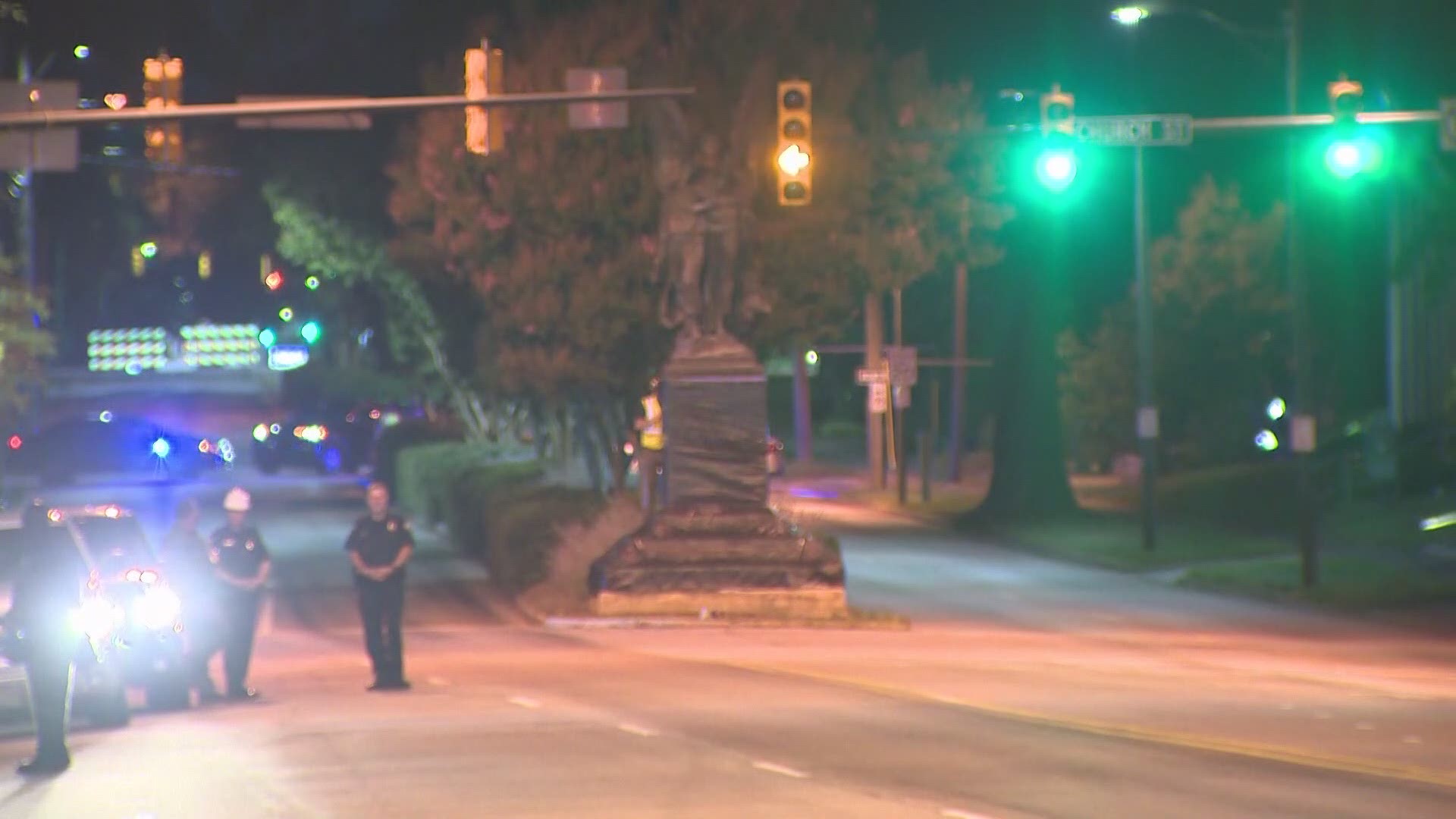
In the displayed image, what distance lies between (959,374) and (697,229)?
26334mm

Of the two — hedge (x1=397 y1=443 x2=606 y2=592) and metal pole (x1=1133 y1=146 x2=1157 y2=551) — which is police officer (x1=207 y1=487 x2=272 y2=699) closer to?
hedge (x1=397 y1=443 x2=606 y2=592)

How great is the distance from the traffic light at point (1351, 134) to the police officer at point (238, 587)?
41.6 ft

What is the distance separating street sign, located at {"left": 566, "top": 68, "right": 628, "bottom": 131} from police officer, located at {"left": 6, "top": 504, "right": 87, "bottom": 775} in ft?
29.4

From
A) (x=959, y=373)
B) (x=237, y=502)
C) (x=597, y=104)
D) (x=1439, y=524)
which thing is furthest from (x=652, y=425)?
(x=237, y=502)

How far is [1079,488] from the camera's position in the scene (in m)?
52.2

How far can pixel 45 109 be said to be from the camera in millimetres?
19984

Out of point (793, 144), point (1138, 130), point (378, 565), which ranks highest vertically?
point (1138, 130)

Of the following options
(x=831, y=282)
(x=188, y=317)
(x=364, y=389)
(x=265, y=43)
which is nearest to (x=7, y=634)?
(x=831, y=282)

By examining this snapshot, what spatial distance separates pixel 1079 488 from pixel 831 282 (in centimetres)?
2222

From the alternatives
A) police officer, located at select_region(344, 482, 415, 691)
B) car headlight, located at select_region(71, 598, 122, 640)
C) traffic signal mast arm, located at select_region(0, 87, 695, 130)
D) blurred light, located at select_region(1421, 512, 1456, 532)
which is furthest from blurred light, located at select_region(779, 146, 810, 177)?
blurred light, located at select_region(1421, 512, 1456, 532)

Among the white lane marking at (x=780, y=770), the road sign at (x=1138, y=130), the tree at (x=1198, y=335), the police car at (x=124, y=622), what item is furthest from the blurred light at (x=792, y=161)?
the tree at (x=1198, y=335)

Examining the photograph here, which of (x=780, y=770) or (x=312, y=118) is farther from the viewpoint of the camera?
(x=312, y=118)

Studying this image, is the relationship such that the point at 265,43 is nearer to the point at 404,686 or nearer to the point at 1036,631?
the point at 1036,631

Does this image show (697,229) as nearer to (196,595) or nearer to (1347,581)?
(196,595)
